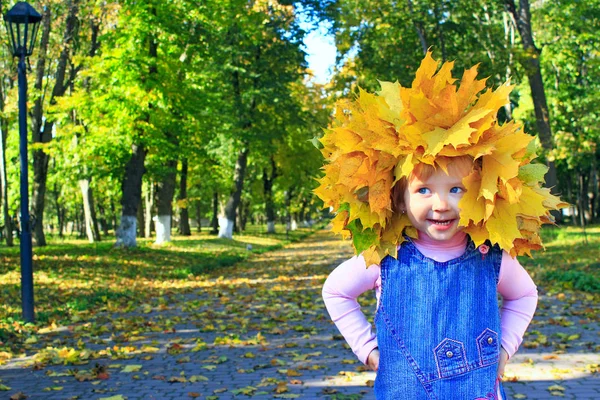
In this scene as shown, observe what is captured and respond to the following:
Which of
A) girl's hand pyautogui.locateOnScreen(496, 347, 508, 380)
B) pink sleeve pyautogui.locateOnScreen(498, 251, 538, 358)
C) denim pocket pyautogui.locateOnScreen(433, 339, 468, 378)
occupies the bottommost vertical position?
girl's hand pyautogui.locateOnScreen(496, 347, 508, 380)

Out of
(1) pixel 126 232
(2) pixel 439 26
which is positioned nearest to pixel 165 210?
(1) pixel 126 232

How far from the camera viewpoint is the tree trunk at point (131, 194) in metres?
23.7

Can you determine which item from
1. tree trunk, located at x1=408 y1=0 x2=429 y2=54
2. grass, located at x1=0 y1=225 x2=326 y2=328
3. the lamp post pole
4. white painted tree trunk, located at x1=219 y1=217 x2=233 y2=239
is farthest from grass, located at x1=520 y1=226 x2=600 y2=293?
white painted tree trunk, located at x1=219 y1=217 x2=233 y2=239

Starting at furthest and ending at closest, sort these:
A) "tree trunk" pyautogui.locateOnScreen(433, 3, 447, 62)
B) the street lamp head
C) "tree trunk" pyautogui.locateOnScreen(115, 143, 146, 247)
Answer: "tree trunk" pyautogui.locateOnScreen(433, 3, 447, 62), "tree trunk" pyautogui.locateOnScreen(115, 143, 146, 247), the street lamp head

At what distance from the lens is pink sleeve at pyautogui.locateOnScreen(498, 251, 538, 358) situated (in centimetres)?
312

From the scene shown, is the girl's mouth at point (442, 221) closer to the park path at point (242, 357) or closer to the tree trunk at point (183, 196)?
the park path at point (242, 357)

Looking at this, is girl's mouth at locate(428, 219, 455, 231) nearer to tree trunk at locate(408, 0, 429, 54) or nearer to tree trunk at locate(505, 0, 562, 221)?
tree trunk at locate(505, 0, 562, 221)

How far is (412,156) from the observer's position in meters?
2.96

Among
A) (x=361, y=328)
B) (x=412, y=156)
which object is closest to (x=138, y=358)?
(x=361, y=328)

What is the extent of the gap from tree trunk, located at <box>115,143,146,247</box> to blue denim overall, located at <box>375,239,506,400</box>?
21.2 meters

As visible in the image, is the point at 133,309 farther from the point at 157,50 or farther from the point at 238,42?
the point at 238,42

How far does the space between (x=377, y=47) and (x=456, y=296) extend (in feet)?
84.6

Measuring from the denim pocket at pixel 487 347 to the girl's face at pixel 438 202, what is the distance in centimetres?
42

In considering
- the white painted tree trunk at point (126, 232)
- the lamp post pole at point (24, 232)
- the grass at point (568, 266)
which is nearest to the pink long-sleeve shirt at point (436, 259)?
the grass at point (568, 266)
